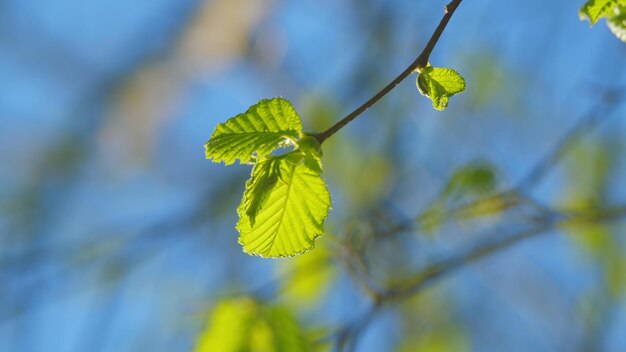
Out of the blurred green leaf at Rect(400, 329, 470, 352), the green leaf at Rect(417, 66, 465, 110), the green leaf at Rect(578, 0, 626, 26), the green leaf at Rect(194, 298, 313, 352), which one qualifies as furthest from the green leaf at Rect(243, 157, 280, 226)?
the blurred green leaf at Rect(400, 329, 470, 352)

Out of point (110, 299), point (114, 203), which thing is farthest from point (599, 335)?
point (114, 203)

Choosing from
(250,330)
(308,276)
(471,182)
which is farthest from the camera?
(308,276)

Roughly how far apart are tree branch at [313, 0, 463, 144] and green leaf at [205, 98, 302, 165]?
1.4 inches

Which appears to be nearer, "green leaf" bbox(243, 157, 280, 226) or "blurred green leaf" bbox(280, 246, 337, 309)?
"green leaf" bbox(243, 157, 280, 226)

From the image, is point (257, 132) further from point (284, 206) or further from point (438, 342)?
point (438, 342)

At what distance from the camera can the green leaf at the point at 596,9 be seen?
0.82 m

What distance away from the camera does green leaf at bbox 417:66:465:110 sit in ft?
2.64

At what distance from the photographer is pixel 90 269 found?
4129 mm

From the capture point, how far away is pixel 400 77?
2.39 ft

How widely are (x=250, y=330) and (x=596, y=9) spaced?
111 cm

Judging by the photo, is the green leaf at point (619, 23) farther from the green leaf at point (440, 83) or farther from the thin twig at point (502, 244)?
the thin twig at point (502, 244)

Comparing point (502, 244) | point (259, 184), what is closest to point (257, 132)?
point (259, 184)

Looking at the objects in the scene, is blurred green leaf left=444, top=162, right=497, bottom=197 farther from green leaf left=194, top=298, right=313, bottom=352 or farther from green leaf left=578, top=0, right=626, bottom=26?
green leaf left=578, top=0, right=626, bottom=26

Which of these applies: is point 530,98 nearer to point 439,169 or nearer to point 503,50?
point 503,50
